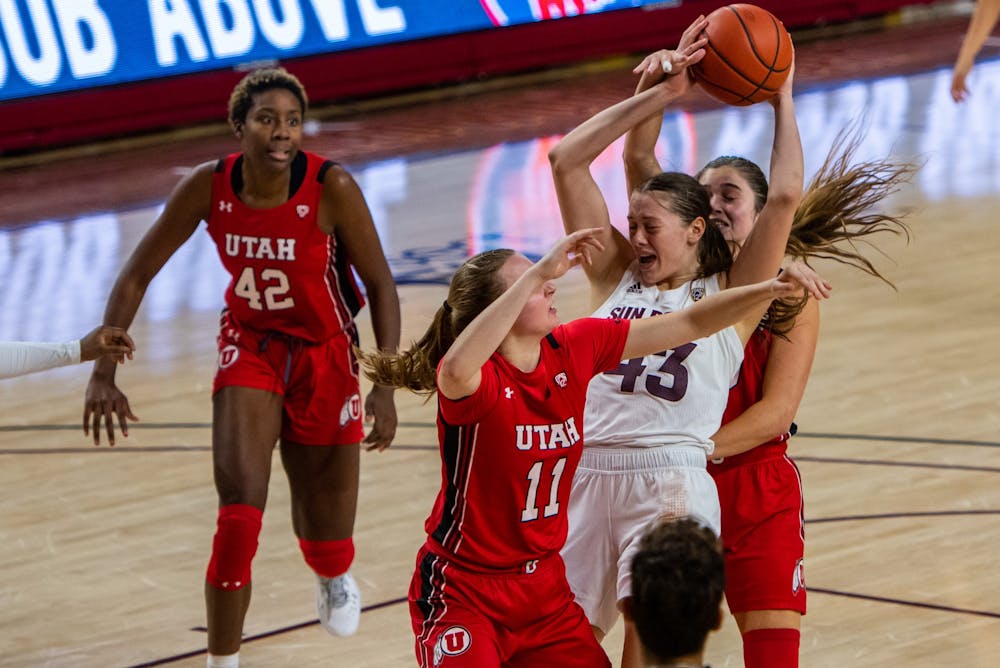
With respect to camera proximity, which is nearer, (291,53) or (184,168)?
(184,168)

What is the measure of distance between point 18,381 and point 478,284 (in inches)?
217

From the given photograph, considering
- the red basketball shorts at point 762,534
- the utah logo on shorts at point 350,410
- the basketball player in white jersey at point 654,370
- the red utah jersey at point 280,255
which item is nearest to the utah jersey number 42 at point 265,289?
the red utah jersey at point 280,255

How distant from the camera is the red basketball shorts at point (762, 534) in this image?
4.12 metres

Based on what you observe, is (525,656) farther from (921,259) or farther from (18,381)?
(921,259)

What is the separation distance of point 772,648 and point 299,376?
184cm

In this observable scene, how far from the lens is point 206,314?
980cm

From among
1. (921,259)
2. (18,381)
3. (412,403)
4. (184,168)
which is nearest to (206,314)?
(18,381)

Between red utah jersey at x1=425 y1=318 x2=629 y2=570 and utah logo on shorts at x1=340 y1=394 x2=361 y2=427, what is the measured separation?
5.47ft

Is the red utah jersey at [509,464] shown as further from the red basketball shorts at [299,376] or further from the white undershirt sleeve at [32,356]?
the red basketball shorts at [299,376]

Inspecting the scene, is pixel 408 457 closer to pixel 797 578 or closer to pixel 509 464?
pixel 797 578

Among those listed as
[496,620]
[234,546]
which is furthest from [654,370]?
[234,546]

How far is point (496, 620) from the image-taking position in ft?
11.9

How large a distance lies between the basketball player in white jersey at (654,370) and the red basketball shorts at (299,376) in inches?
52.4

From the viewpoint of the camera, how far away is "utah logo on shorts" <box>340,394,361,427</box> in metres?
5.35
